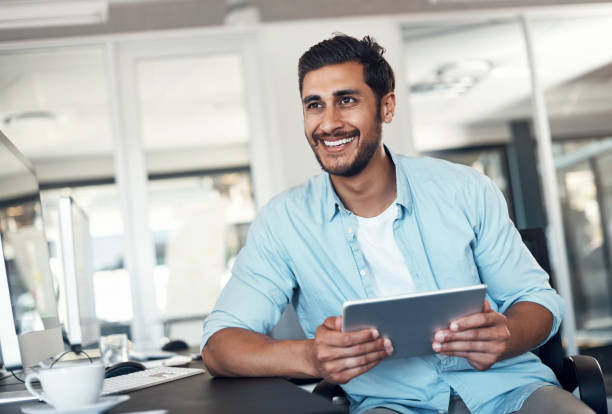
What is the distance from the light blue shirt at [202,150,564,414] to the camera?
1.51 meters

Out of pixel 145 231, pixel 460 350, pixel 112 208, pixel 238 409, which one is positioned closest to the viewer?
pixel 238 409

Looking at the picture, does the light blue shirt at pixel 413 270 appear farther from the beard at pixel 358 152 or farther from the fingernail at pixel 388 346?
the fingernail at pixel 388 346

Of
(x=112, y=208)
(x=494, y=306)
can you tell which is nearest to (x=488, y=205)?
(x=494, y=306)

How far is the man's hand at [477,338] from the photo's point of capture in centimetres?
126

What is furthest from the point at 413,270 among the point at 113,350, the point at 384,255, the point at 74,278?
the point at 113,350

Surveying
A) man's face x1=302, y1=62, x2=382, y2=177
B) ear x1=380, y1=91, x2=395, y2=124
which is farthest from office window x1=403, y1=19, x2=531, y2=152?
man's face x1=302, y1=62, x2=382, y2=177

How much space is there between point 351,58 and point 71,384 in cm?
115

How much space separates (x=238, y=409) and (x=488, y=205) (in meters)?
0.90

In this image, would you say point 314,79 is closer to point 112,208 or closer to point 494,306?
point 494,306

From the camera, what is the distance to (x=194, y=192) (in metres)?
4.75

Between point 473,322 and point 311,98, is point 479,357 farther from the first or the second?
point 311,98

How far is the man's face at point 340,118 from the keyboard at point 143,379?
24.8 inches

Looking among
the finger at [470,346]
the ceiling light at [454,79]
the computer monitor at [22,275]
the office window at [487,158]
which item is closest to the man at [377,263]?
the finger at [470,346]

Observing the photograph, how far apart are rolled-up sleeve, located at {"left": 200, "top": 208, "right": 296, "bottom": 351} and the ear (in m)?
0.44
